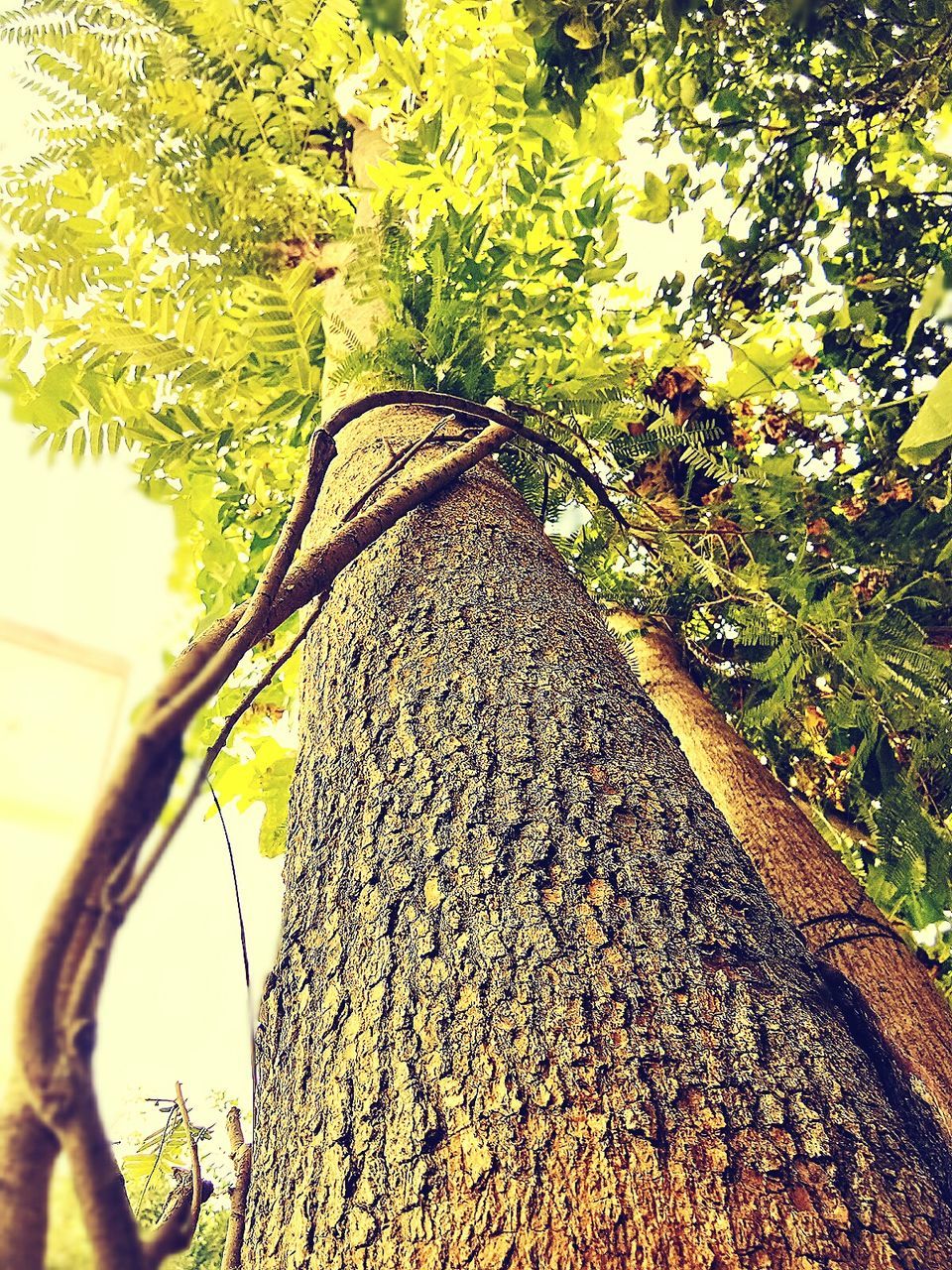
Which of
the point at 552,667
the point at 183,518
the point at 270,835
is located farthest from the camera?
the point at 183,518

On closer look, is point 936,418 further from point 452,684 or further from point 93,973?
point 93,973

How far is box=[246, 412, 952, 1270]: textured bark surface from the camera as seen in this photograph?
52cm

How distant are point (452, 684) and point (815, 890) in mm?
1456

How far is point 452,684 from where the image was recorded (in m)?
1.00

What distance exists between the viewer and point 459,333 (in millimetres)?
1942

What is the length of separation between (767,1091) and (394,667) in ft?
2.12

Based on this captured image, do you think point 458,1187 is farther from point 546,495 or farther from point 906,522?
point 906,522

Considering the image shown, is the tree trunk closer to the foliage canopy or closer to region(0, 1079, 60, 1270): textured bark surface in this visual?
the foliage canopy

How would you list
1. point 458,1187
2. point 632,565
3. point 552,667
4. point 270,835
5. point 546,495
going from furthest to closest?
point 632,565, point 270,835, point 546,495, point 552,667, point 458,1187

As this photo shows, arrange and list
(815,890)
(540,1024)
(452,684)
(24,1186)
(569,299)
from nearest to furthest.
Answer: (24,1186) < (540,1024) < (452,684) < (815,890) < (569,299)

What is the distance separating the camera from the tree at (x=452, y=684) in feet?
1.73

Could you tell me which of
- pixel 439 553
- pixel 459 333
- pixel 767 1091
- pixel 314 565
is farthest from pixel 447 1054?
pixel 459 333

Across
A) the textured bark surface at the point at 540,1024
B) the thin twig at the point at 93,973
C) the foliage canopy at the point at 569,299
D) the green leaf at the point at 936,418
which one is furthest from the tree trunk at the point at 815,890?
the thin twig at the point at 93,973

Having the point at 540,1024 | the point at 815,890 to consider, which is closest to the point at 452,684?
the point at 540,1024
